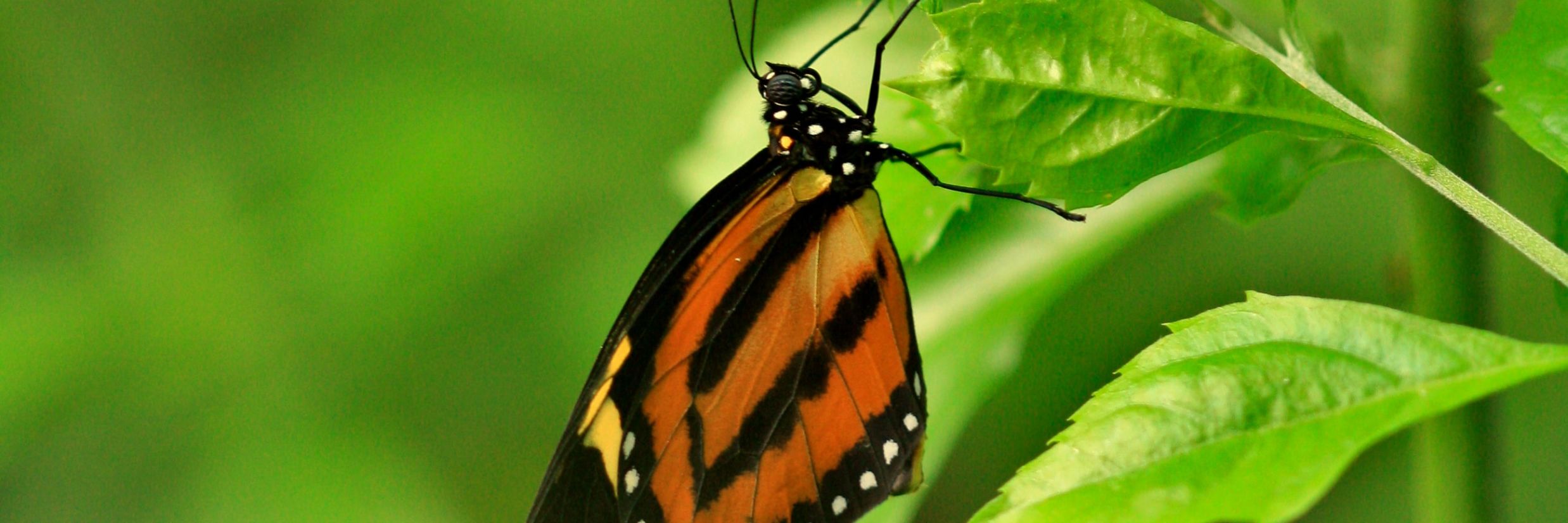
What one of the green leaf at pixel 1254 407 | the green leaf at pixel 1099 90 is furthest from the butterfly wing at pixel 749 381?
the green leaf at pixel 1254 407

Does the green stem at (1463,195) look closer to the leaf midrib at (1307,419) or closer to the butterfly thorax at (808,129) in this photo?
the leaf midrib at (1307,419)

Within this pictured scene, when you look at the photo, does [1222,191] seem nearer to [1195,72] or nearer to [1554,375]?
[1195,72]

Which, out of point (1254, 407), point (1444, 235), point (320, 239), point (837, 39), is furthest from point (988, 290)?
point (320, 239)

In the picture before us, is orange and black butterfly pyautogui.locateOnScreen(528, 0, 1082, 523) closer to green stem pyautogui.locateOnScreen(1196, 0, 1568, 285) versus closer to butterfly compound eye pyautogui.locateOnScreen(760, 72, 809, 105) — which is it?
butterfly compound eye pyautogui.locateOnScreen(760, 72, 809, 105)

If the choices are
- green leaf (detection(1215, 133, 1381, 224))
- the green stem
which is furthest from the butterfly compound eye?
the green stem

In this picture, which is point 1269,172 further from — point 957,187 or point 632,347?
point 632,347

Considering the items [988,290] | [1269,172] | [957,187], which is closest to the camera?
[1269,172]
